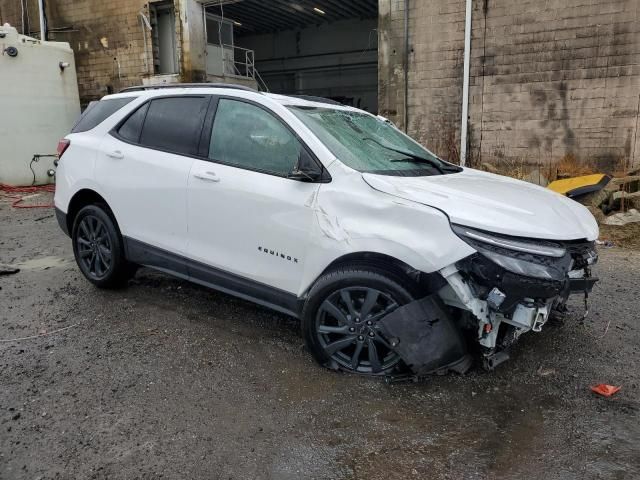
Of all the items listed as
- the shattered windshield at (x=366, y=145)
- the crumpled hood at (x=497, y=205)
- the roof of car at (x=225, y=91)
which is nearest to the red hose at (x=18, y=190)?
the roof of car at (x=225, y=91)

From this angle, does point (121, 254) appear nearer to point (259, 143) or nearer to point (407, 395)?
point (259, 143)

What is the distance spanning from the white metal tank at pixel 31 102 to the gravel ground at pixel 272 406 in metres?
9.31

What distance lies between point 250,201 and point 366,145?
0.94 meters

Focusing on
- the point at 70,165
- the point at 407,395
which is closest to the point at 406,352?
the point at 407,395

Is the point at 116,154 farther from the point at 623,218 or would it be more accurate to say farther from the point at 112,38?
the point at 112,38

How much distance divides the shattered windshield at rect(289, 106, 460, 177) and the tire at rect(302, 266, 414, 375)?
0.72m

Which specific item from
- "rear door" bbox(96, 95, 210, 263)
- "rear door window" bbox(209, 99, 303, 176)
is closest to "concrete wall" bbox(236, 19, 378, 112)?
"rear door" bbox(96, 95, 210, 263)

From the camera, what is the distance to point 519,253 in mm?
2674

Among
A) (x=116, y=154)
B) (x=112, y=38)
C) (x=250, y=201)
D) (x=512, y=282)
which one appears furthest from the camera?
(x=112, y=38)

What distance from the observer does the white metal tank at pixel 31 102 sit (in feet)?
37.9

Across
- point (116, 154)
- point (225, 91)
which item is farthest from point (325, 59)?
point (225, 91)

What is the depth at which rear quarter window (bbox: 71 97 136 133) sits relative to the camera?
14.7 feet

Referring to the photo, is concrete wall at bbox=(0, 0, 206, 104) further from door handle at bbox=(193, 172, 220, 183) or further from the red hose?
door handle at bbox=(193, 172, 220, 183)

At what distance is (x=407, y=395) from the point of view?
9.77 ft
